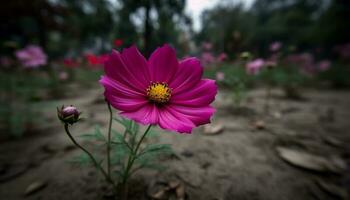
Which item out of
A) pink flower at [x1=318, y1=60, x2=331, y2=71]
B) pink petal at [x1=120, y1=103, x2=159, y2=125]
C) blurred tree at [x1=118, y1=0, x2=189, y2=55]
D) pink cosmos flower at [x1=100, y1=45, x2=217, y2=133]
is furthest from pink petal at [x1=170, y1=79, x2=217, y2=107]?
pink flower at [x1=318, y1=60, x2=331, y2=71]

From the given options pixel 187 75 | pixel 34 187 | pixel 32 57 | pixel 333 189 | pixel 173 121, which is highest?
pixel 32 57

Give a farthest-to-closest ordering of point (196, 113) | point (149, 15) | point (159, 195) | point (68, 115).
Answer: point (149, 15)
point (159, 195)
point (196, 113)
point (68, 115)

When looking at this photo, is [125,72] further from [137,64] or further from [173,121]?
[173,121]

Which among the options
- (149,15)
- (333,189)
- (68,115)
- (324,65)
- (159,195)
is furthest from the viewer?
(324,65)

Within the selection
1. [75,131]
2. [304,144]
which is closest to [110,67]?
[75,131]

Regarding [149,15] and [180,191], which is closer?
[180,191]

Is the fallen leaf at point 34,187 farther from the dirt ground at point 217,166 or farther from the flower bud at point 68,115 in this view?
the flower bud at point 68,115

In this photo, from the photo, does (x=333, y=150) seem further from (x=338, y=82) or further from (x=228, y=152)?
(x=338, y=82)

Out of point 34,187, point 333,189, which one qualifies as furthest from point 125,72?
point 333,189
